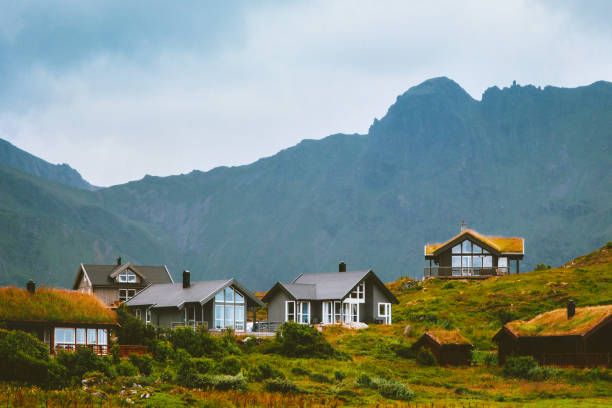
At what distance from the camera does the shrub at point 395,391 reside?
45.8 m

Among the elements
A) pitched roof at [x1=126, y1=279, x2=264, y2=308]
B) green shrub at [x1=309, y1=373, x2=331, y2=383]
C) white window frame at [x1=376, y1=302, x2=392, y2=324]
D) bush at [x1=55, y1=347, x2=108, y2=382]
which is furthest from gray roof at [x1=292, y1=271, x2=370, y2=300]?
bush at [x1=55, y1=347, x2=108, y2=382]

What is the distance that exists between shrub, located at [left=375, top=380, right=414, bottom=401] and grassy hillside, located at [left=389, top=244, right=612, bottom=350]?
17575mm

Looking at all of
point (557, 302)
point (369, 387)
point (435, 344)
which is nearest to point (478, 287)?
point (557, 302)

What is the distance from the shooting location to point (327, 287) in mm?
79062

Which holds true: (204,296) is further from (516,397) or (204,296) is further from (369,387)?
(516,397)

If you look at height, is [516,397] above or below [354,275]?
below

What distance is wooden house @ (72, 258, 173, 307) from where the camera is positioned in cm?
10456

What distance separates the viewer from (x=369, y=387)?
159ft

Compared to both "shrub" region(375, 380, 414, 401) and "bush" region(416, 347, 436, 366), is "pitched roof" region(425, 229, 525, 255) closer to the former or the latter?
"bush" region(416, 347, 436, 366)

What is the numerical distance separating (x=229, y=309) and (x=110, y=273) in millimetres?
38537

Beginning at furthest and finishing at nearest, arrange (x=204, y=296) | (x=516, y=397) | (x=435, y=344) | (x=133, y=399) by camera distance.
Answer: (x=204, y=296) < (x=435, y=344) < (x=516, y=397) < (x=133, y=399)

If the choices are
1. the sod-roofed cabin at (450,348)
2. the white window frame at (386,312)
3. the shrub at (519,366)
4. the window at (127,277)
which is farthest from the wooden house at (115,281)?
the shrub at (519,366)

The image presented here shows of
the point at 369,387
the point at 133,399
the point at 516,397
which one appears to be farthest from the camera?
the point at 369,387

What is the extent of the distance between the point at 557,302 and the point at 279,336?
2727cm
